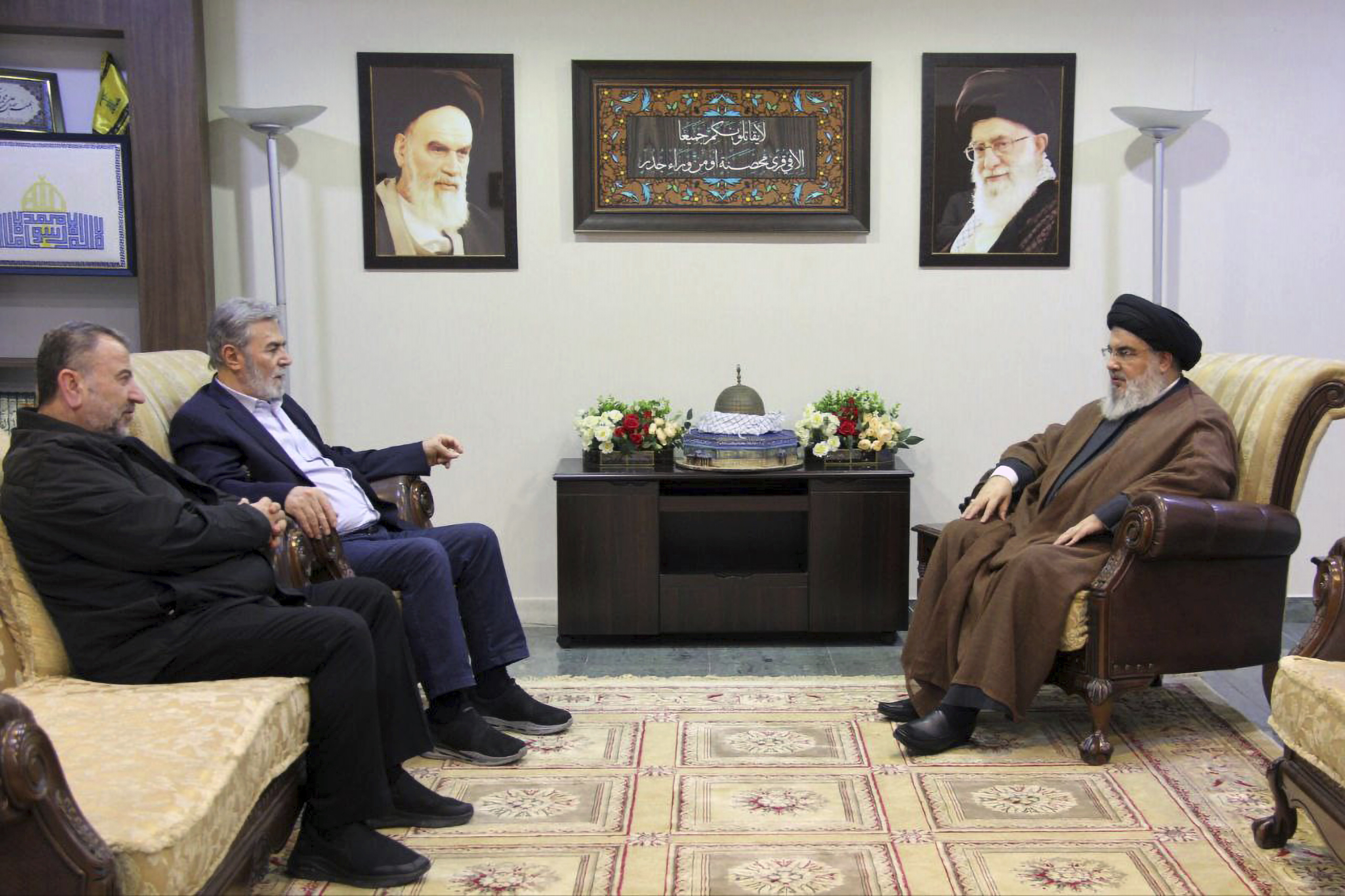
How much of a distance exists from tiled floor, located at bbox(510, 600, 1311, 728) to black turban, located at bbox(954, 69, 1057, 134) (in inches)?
79.3

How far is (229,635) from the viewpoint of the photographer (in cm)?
263

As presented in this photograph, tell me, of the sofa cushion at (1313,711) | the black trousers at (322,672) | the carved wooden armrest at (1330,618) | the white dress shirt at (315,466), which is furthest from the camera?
the white dress shirt at (315,466)

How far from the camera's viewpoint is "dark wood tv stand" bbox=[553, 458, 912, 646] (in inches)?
174

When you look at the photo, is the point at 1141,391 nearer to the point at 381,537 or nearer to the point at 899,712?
the point at 899,712

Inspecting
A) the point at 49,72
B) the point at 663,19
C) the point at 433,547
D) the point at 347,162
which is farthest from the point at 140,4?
the point at 433,547

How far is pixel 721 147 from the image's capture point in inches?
186

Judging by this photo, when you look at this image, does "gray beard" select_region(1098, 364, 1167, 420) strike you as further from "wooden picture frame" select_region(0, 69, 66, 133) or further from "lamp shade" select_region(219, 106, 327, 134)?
"wooden picture frame" select_region(0, 69, 66, 133)

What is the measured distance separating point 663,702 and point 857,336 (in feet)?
5.64

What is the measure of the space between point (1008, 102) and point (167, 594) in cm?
352

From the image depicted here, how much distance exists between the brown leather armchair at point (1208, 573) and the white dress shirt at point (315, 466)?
79.0 inches

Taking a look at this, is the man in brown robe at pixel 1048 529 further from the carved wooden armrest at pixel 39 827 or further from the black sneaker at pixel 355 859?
the carved wooden armrest at pixel 39 827

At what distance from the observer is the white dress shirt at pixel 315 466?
3.48 m

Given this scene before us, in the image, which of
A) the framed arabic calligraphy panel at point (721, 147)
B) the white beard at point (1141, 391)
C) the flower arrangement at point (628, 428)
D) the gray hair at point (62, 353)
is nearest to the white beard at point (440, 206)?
the framed arabic calligraphy panel at point (721, 147)

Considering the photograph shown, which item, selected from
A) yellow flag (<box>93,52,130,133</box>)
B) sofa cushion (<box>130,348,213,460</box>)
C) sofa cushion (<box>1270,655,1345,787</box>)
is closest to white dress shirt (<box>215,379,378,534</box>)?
sofa cushion (<box>130,348,213,460</box>)
